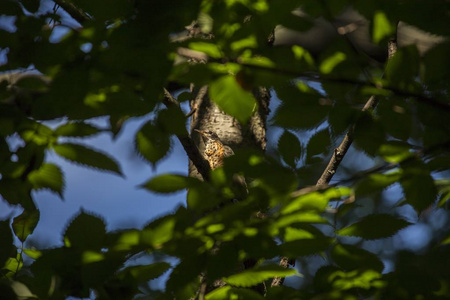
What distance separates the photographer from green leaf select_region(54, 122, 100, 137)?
764mm

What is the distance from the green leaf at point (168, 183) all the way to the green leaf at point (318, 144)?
0.76 ft

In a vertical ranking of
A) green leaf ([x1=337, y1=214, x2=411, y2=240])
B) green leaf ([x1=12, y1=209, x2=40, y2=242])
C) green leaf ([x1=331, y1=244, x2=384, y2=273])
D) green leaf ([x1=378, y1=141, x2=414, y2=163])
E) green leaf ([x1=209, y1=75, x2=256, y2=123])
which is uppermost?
green leaf ([x1=209, y1=75, x2=256, y2=123])

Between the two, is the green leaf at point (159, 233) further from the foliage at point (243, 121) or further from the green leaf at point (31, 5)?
the green leaf at point (31, 5)

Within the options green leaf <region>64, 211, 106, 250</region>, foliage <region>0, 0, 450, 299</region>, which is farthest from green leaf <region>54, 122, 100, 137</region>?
green leaf <region>64, 211, 106, 250</region>

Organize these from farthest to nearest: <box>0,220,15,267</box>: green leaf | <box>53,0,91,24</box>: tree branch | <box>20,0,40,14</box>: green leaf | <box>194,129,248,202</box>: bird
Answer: <box>194,129,248,202</box>: bird
<box>53,0,91,24</box>: tree branch
<box>20,0,40,14</box>: green leaf
<box>0,220,15,267</box>: green leaf

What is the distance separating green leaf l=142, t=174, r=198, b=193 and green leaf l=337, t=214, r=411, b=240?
250 mm

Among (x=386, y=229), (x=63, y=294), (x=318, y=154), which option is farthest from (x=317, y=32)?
(x=63, y=294)

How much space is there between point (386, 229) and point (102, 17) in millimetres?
479

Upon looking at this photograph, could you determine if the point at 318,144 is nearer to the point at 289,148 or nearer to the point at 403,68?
the point at 289,148

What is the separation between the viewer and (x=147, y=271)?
0.73 meters

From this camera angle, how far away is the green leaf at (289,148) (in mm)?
811

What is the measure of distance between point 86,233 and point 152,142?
0.61ft

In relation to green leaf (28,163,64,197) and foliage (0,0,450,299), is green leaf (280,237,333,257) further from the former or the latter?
green leaf (28,163,64,197)

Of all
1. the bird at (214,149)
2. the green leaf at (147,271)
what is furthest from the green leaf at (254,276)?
the bird at (214,149)
